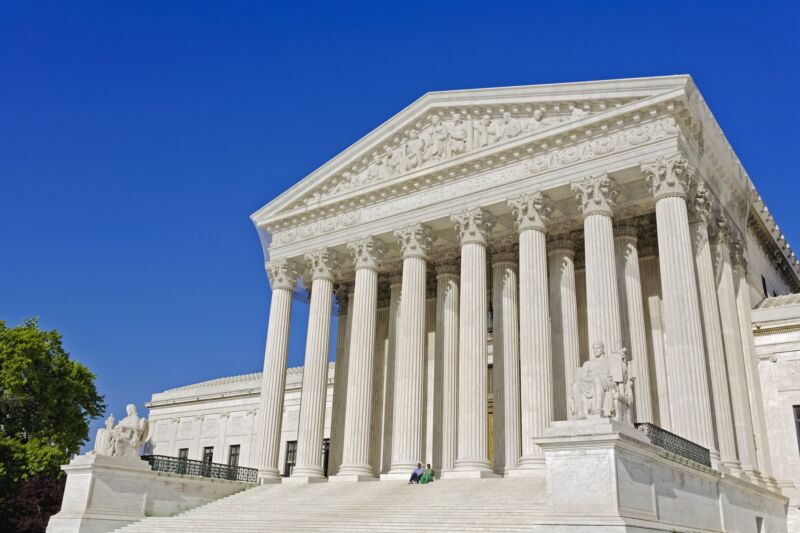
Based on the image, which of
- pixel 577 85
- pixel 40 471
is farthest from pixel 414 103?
pixel 40 471

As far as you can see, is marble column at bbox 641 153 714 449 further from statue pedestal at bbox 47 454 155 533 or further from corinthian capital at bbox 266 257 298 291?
statue pedestal at bbox 47 454 155 533

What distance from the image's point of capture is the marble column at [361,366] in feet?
102

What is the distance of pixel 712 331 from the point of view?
1052 inches

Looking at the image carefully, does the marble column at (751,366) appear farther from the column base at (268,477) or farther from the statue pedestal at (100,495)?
the statue pedestal at (100,495)

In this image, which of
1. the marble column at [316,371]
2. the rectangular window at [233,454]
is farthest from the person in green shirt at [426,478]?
the rectangular window at [233,454]

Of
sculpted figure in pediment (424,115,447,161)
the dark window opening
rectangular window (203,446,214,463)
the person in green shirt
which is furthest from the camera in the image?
rectangular window (203,446,214,463)

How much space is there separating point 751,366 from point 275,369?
20719 millimetres

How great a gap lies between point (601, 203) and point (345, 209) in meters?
13.0

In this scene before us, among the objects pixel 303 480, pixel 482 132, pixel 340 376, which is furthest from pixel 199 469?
pixel 482 132

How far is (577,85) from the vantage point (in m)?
28.9

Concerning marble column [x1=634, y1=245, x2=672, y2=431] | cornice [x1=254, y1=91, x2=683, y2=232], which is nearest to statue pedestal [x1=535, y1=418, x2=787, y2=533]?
marble column [x1=634, y1=245, x2=672, y2=431]

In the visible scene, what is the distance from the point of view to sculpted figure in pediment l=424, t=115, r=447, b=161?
108ft

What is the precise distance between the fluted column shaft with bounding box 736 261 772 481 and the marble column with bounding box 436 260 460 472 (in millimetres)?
11703

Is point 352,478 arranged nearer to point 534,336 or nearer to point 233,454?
point 534,336
